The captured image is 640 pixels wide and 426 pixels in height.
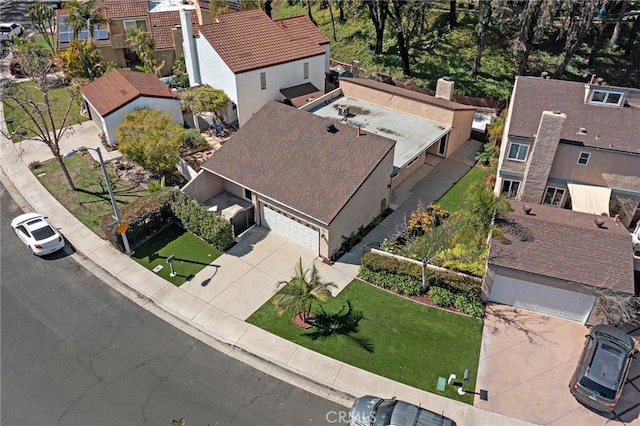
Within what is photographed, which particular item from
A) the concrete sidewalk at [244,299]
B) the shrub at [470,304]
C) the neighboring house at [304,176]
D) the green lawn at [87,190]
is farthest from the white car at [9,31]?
the shrub at [470,304]

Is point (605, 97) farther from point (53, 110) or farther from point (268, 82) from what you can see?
point (53, 110)

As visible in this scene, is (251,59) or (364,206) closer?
(364,206)

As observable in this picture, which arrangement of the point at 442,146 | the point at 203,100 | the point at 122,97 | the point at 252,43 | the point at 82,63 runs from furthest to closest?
the point at 82,63
the point at 252,43
the point at 203,100
the point at 122,97
the point at 442,146

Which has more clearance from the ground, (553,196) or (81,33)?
(81,33)

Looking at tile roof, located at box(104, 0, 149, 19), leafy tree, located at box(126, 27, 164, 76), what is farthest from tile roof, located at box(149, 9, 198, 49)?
tile roof, located at box(104, 0, 149, 19)

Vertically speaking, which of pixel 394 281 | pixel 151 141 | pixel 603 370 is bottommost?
pixel 394 281

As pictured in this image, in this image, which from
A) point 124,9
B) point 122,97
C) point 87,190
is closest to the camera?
point 87,190

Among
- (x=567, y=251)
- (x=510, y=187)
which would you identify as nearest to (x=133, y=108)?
(x=510, y=187)
